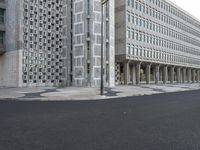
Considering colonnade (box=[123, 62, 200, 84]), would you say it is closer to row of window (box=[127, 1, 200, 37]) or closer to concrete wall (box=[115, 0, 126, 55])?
concrete wall (box=[115, 0, 126, 55])

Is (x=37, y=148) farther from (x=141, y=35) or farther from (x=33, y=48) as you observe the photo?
(x=141, y=35)

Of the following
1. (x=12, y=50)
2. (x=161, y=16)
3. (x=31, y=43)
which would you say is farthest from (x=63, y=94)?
(x=161, y=16)

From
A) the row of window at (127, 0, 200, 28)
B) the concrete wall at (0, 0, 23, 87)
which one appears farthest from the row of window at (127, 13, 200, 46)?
the concrete wall at (0, 0, 23, 87)

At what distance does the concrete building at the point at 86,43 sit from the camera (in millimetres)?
44531

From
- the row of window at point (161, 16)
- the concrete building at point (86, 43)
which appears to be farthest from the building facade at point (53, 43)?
the row of window at point (161, 16)

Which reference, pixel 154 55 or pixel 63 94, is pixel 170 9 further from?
pixel 63 94

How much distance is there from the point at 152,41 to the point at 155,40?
67.0 inches

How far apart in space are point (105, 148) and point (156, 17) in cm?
6317

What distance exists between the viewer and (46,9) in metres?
47.1

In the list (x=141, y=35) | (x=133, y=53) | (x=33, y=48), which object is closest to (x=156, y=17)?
(x=141, y=35)

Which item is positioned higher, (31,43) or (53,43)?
(53,43)

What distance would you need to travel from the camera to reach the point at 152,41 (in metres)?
61.5

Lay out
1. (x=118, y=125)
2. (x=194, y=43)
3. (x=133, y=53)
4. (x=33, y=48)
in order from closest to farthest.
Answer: (x=118, y=125) → (x=33, y=48) → (x=133, y=53) → (x=194, y=43)

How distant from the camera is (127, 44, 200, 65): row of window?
54.5 m
